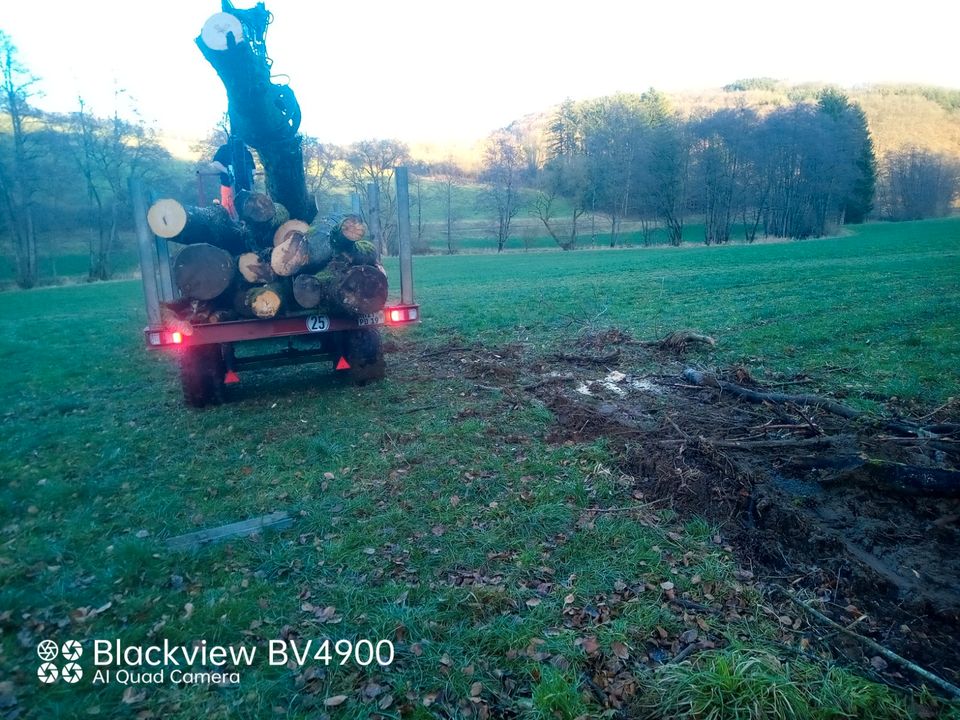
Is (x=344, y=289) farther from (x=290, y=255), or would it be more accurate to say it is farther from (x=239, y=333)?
(x=239, y=333)

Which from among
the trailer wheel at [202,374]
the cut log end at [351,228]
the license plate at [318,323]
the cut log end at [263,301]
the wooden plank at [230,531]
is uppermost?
the cut log end at [351,228]

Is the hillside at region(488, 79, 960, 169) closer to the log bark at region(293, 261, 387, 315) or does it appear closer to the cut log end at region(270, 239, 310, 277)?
the log bark at region(293, 261, 387, 315)

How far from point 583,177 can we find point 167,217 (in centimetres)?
6129

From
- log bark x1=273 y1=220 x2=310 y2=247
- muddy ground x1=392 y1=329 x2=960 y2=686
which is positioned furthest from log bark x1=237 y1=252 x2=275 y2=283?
muddy ground x1=392 y1=329 x2=960 y2=686

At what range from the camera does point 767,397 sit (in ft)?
21.4

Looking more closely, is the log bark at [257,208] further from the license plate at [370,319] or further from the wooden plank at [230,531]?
the wooden plank at [230,531]

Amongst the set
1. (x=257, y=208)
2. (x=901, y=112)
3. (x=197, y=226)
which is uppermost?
(x=901, y=112)

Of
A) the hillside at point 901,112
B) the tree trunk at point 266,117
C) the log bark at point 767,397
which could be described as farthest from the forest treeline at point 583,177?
the log bark at point 767,397

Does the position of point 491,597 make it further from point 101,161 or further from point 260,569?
point 101,161

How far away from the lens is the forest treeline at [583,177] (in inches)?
1682

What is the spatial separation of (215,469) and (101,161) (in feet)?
165

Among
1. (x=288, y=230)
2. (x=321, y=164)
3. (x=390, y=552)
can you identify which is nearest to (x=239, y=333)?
(x=288, y=230)

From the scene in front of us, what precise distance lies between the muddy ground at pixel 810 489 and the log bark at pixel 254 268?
317 cm

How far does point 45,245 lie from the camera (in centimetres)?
4822
